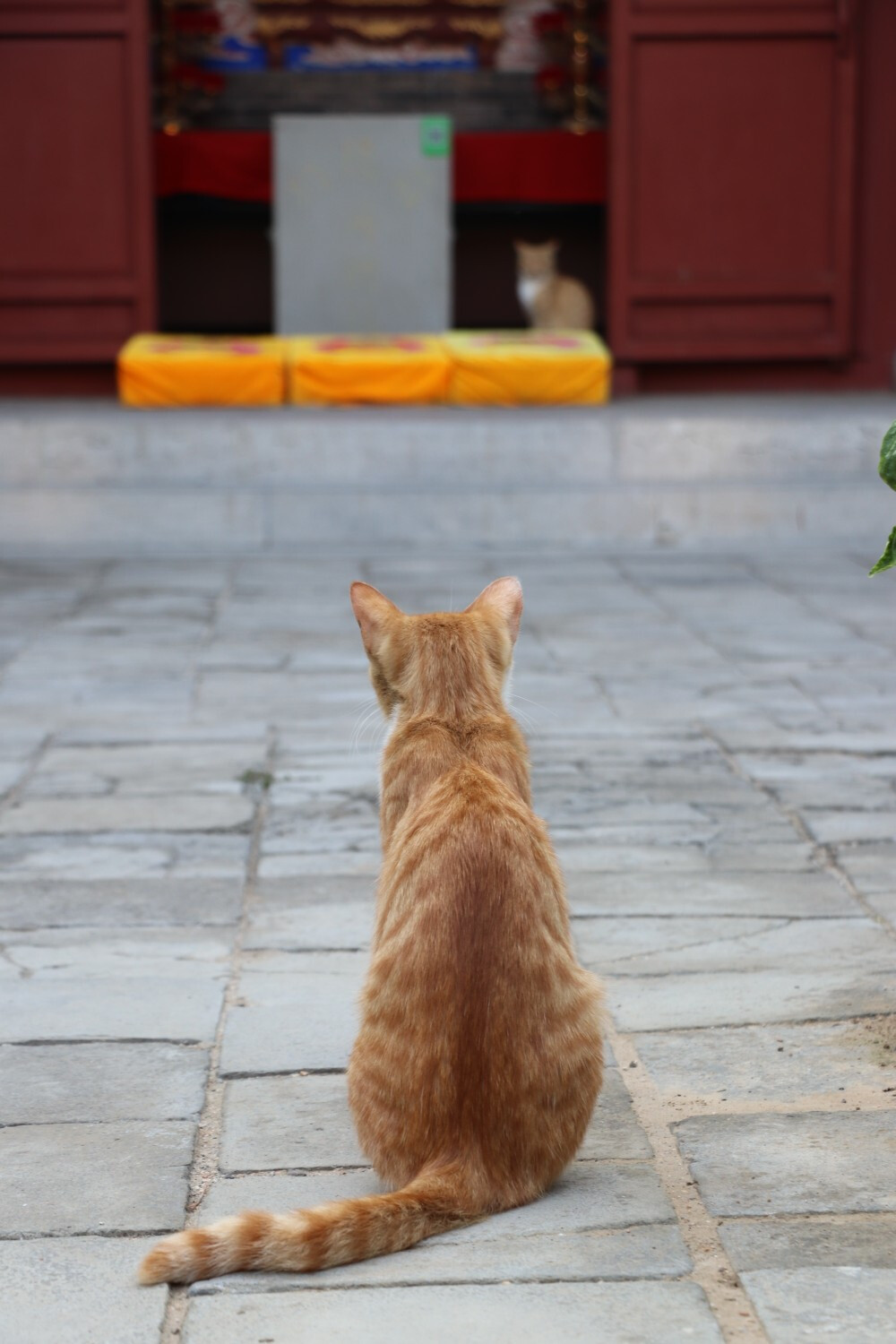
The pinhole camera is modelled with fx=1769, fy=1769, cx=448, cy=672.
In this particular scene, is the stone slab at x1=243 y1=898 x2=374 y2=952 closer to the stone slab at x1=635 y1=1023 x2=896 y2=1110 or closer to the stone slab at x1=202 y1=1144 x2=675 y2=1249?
the stone slab at x1=635 y1=1023 x2=896 y2=1110

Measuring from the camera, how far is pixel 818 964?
3527 mm

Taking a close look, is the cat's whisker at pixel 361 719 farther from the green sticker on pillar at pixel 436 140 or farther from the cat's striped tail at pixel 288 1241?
the green sticker on pillar at pixel 436 140

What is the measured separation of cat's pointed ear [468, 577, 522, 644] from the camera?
2850 millimetres

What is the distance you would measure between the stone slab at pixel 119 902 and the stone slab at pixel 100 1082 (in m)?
0.71

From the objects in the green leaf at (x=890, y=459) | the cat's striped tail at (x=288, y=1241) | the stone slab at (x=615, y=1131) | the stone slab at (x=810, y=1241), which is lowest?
the stone slab at (x=615, y=1131)

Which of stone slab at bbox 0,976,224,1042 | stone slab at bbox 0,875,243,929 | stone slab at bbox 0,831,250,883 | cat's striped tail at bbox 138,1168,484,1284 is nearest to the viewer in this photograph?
cat's striped tail at bbox 138,1168,484,1284

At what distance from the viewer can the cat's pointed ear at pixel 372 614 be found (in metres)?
2.73

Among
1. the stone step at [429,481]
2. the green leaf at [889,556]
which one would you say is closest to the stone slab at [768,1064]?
the green leaf at [889,556]

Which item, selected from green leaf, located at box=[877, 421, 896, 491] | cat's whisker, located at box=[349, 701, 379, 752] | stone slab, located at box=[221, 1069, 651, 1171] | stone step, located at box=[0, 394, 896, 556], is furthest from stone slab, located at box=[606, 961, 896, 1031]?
stone step, located at box=[0, 394, 896, 556]

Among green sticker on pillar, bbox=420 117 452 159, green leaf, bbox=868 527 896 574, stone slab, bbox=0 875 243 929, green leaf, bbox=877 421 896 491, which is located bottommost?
stone slab, bbox=0 875 243 929

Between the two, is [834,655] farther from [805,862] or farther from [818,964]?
[818,964]

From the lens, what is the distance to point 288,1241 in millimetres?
2266

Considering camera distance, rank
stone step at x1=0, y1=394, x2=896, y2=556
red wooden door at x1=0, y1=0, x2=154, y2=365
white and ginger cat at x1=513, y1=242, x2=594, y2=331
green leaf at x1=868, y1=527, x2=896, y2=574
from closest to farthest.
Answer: green leaf at x1=868, y1=527, x2=896, y2=574, stone step at x1=0, y1=394, x2=896, y2=556, red wooden door at x1=0, y1=0, x2=154, y2=365, white and ginger cat at x1=513, y1=242, x2=594, y2=331

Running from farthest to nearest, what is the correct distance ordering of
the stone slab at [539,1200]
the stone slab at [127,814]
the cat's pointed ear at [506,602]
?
the stone slab at [127,814]
the cat's pointed ear at [506,602]
the stone slab at [539,1200]
